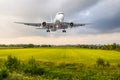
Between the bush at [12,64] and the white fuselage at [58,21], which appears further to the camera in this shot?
the white fuselage at [58,21]

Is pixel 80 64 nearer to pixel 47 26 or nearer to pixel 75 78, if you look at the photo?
pixel 47 26

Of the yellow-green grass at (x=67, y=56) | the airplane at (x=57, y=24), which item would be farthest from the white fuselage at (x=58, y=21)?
the yellow-green grass at (x=67, y=56)

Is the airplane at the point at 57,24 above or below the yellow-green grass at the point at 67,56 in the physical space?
above

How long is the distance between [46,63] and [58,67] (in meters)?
5.51

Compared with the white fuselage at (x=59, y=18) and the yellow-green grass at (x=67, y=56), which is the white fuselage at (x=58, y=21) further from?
the yellow-green grass at (x=67, y=56)

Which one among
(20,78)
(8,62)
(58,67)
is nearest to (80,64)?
(58,67)

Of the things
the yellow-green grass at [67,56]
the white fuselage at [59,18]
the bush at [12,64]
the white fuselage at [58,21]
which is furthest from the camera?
the yellow-green grass at [67,56]

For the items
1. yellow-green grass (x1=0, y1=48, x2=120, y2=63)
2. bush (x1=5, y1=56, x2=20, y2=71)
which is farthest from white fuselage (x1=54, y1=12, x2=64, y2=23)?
yellow-green grass (x1=0, y1=48, x2=120, y2=63)

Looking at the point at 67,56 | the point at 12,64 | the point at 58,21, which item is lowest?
the point at 12,64

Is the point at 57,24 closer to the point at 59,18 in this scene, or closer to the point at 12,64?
the point at 59,18

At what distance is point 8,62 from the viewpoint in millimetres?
77688

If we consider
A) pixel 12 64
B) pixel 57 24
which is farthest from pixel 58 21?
pixel 12 64

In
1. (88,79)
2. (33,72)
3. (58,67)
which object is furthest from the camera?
(58,67)

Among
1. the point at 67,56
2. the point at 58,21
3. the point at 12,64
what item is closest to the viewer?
the point at 12,64
